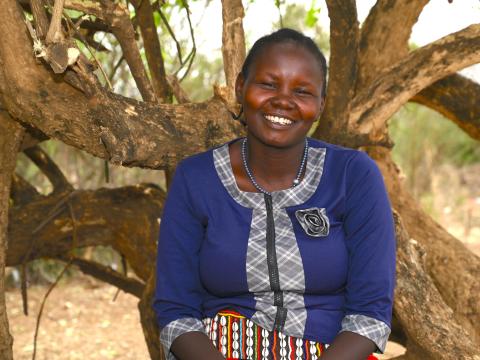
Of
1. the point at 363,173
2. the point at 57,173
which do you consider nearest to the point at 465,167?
the point at 57,173

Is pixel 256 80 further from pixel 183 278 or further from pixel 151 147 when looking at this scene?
pixel 183 278

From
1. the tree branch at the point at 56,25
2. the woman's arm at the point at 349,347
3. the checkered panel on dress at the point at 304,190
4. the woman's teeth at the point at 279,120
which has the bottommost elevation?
the woman's arm at the point at 349,347

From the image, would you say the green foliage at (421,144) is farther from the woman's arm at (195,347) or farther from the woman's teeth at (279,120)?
the woman's arm at (195,347)

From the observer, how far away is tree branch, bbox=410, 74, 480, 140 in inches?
150

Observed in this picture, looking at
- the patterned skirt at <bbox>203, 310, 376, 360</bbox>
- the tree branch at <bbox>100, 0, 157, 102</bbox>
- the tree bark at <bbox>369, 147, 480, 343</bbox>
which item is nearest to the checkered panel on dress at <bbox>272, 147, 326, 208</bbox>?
the patterned skirt at <bbox>203, 310, 376, 360</bbox>

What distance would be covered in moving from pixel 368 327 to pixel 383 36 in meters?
1.79

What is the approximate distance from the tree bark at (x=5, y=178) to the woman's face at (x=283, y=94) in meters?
0.96

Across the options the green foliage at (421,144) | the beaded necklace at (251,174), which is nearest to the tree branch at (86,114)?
the beaded necklace at (251,174)

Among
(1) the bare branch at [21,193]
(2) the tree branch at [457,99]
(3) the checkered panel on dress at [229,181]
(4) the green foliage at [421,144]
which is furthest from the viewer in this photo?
(4) the green foliage at [421,144]

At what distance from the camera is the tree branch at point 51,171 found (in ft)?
12.2

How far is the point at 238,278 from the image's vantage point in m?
2.19

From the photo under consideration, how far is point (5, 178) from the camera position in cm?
280

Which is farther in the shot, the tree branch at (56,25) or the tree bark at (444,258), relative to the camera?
the tree bark at (444,258)

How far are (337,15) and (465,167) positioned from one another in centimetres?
1144
